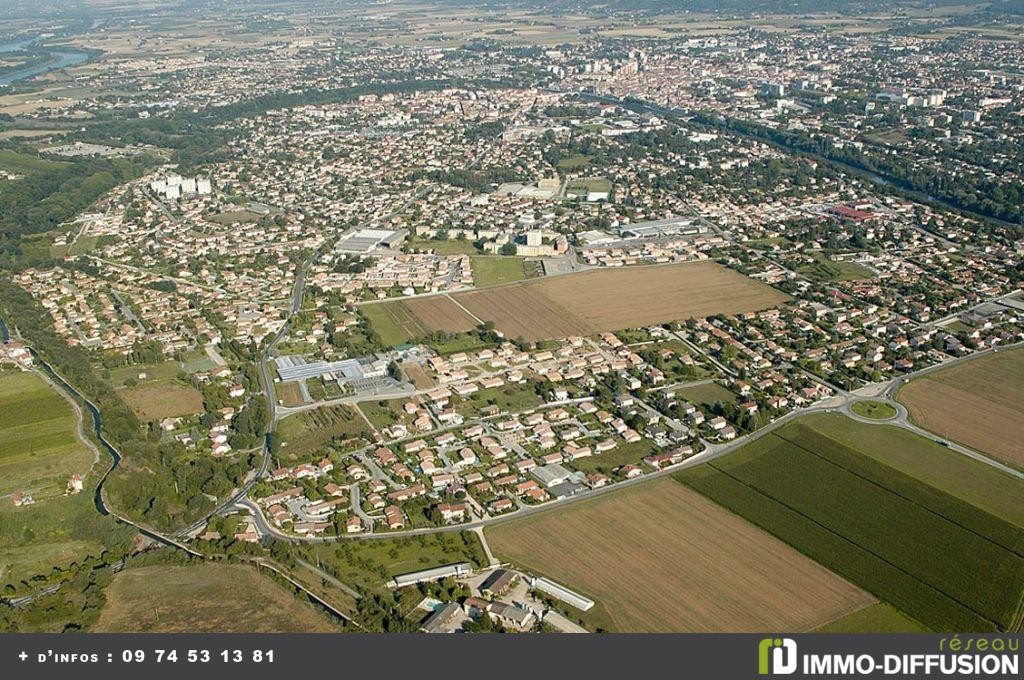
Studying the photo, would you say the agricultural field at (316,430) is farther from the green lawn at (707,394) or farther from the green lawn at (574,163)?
the green lawn at (574,163)

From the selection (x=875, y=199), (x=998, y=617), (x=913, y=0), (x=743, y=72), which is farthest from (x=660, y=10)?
(x=998, y=617)

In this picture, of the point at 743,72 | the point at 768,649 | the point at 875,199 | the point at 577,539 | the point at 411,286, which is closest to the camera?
the point at 768,649

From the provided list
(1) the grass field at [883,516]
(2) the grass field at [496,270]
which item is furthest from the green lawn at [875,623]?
(2) the grass field at [496,270]

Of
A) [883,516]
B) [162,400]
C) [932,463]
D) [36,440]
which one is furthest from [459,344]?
[883,516]

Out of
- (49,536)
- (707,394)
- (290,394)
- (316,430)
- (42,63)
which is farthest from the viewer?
(42,63)

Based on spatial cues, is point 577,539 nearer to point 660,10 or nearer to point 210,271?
point 210,271

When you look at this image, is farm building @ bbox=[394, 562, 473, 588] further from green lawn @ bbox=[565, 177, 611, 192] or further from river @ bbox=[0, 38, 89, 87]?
river @ bbox=[0, 38, 89, 87]

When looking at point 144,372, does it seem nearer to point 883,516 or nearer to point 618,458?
point 618,458
